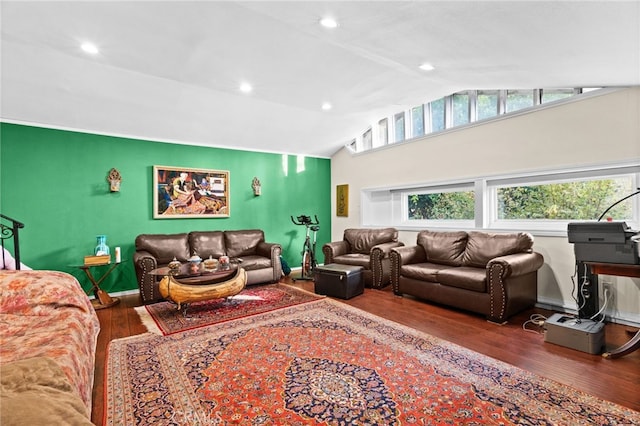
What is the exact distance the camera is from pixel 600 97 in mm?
3277

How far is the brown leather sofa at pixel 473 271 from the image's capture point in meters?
3.21

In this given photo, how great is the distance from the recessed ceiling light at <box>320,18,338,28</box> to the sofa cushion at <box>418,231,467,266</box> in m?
3.12

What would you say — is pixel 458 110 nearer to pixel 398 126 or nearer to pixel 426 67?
pixel 398 126

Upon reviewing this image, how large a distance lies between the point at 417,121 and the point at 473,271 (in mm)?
2748

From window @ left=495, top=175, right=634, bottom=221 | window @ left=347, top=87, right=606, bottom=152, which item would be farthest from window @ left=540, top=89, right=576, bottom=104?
window @ left=495, top=175, right=634, bottom=221

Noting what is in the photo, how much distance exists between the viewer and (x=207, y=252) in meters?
4.98

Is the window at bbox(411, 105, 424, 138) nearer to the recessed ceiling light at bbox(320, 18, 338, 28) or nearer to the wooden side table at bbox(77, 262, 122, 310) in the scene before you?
the recessed ceiling light at bbox(320, 18, 338, 28)

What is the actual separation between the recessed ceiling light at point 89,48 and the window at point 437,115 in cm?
437

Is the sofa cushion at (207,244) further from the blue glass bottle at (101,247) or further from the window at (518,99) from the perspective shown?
the window at (518,99)

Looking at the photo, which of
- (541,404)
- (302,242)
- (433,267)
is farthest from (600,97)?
(302,242)

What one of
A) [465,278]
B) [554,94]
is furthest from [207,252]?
[554,94]

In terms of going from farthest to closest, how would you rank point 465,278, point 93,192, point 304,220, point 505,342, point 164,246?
point 304,220, point 164,246, point 93,192, point 465,278, point 505,342

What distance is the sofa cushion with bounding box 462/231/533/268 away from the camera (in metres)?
3.62

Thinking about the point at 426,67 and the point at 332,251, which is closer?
the point at 426,67
